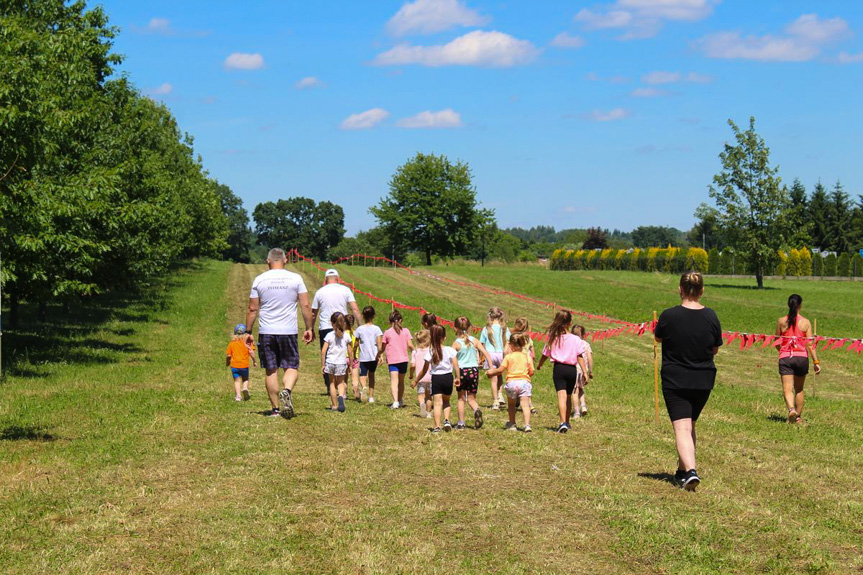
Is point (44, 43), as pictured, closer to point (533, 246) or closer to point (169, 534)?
point (169, 534)

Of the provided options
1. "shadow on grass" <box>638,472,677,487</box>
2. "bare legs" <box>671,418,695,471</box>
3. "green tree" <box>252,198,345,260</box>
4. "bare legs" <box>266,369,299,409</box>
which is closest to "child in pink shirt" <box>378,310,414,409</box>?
"bare legs" <box>266,369,299,409</box>

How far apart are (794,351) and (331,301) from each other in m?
7.07

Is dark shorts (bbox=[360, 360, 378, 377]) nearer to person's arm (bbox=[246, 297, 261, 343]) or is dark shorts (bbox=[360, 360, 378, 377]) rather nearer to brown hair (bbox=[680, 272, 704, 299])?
person's arm (bbox=[246, 297, 261, 343])

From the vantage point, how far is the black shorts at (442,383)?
11.9 m

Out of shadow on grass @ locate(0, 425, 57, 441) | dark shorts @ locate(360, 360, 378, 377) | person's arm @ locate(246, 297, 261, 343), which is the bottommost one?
shadow on grass @ locate(0, 425, 57, 441)

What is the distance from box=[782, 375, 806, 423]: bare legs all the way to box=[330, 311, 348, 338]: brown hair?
21.9 feet

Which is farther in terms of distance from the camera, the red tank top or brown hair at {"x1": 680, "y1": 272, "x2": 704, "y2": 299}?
the red tank top

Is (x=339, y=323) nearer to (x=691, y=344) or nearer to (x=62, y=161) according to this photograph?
(x=691, y=344)

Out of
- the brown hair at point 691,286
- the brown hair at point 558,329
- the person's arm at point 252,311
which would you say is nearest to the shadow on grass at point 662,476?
the brown hair at point 691,286

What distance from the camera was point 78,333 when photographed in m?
25.8

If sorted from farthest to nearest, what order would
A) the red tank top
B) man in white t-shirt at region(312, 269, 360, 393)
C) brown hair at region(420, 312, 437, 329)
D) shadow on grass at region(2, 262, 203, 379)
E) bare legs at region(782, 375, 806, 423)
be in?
shadow on grass at region(2, 262, 203, 379), man in white t-shirt at region(312, 269, 360, 393), bare legs at region(782, 375, 806, 423), the red tank top, brown hair at region(420, 312, 437, 329)

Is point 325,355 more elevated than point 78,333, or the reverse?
point 325,355

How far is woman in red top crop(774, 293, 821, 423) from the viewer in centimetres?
1355

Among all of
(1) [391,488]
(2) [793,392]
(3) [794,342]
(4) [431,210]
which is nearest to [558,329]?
(3) [794,342]
